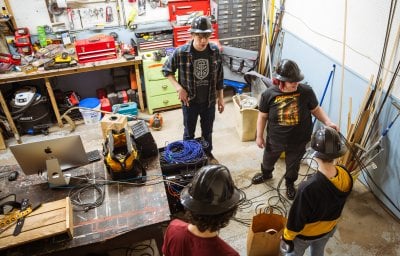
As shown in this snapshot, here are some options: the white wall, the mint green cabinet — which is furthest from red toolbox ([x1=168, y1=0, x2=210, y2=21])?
the white wall

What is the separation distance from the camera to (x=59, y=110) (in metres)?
4.24

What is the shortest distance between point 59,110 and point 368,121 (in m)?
3.82

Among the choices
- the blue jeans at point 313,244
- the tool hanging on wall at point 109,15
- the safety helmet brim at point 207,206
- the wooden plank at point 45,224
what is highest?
the tool hanging on wall at point 109,15

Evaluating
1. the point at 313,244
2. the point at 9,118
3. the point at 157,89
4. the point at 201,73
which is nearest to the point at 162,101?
the point at 157,89

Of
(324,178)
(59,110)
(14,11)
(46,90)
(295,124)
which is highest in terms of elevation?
(14,11)

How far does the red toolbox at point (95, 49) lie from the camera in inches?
152

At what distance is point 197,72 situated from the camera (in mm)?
2830

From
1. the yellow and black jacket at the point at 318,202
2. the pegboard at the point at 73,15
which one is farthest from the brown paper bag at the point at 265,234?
the pegboard at the point at 73,15

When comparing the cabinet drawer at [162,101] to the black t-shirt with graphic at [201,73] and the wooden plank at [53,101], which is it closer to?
the wooden plank at [53,101]

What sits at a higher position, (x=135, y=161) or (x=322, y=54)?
(x=322, y=54)

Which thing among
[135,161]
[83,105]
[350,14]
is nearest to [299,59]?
[350,14]

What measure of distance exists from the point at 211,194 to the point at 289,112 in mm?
1481

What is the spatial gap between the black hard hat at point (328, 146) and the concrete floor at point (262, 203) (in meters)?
1.27

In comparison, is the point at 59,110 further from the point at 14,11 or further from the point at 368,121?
the point at 368,121
